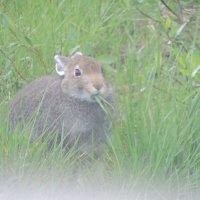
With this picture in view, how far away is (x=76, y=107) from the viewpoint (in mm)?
5660

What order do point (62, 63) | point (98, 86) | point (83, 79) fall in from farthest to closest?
point (62, 63), point (83, 79), point (98, 86)

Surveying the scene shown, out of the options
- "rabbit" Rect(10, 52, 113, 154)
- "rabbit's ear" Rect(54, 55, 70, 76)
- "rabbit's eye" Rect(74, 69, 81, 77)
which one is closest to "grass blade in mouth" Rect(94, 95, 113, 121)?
"rabbit" Rect(10, 52, 113, 154)

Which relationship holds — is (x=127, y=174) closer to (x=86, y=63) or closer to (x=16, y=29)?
(x=86, y=63)

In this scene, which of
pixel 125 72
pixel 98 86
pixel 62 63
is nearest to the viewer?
pixel 98 86

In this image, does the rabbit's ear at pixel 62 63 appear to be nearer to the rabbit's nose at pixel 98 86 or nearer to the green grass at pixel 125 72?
the green grass at pixel 125 72

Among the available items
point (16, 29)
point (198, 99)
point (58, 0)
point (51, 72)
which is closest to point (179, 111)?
point (198, 99)

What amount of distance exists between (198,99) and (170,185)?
0.65m

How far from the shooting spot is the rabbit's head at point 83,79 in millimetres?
5492

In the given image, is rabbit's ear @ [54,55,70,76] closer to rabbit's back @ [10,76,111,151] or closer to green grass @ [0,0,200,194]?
rabbit's back @ [10,76,111,151]

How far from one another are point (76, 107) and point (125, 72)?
2.04 feet

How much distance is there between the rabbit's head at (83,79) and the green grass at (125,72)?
0.61 ft

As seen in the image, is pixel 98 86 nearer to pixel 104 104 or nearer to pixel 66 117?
pixel 104 104

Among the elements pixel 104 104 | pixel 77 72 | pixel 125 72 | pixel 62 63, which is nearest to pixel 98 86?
pixel 104 104

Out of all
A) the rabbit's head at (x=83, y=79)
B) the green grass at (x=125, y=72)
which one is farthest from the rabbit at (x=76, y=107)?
the green grass at (x=125, y=72)
